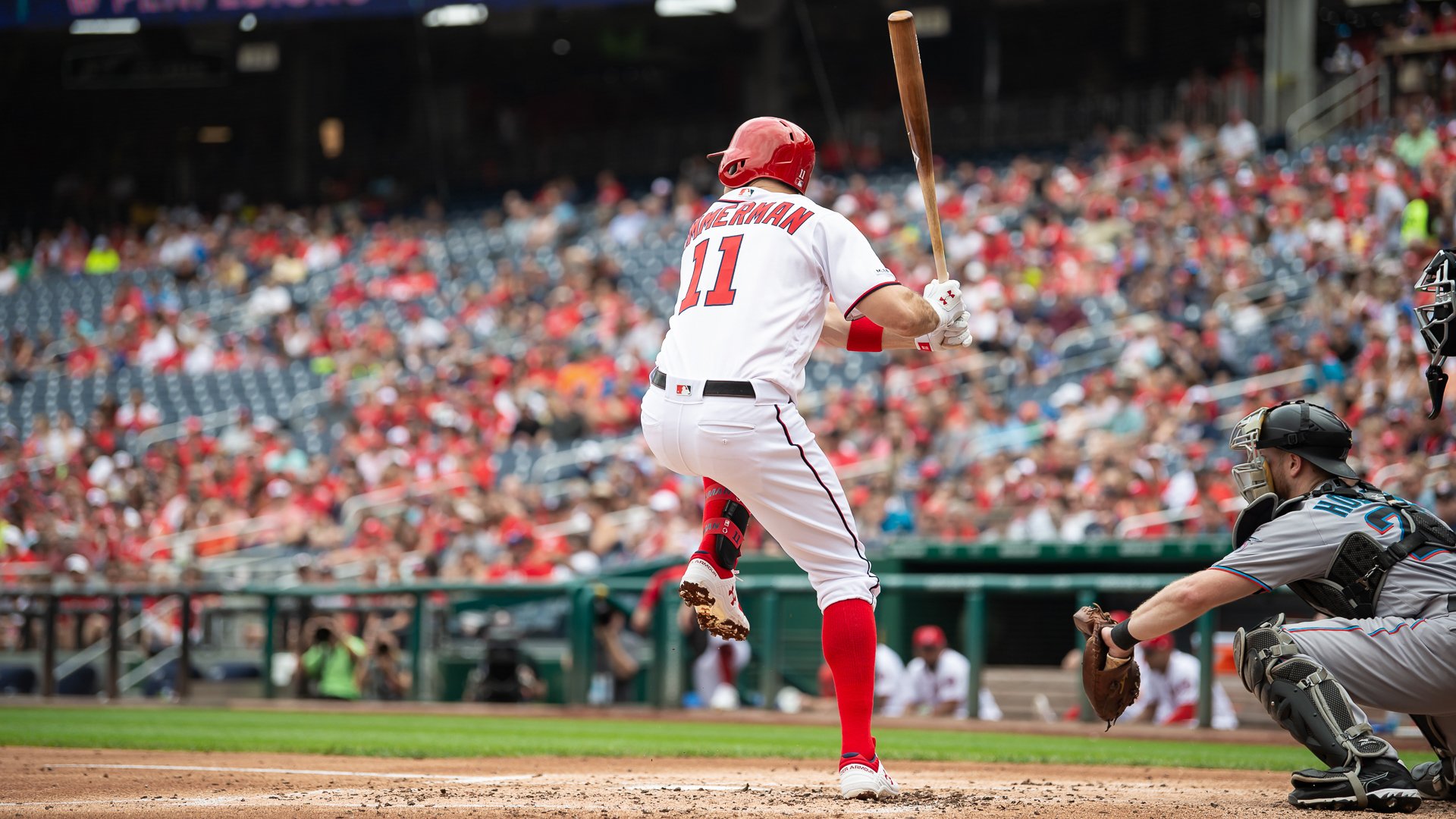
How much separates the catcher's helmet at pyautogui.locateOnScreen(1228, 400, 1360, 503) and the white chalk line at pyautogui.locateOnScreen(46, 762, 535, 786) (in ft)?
7.41

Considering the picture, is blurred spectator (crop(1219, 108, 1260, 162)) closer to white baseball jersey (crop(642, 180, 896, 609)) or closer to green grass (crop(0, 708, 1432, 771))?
green grass (crop(0, 708, 1432, 771))

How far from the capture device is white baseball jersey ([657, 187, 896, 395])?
377 cm

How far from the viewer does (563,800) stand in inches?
147

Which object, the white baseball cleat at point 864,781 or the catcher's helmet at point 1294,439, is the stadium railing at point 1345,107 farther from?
the white baseball cleat at point 864,781

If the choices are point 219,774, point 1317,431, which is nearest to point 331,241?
point 219,774

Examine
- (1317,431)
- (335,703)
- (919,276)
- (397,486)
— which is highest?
(919,276)

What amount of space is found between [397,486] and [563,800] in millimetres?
10627

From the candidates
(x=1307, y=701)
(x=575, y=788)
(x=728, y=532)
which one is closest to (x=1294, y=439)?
(x=1307, y=701)

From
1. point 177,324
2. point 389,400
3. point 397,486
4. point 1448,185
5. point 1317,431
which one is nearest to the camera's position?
point 1317,431

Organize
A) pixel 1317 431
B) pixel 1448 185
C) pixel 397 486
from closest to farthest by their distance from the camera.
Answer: pixel 1317 431
pixel 1448 185
pixel 397 486

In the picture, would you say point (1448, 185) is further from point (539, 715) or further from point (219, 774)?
point (219, 774)

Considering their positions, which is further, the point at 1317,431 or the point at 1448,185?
the point at 1448,185

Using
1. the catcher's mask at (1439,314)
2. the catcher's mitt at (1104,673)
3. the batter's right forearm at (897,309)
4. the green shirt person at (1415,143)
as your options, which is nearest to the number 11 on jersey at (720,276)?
the batter's right forearm at (897,309)

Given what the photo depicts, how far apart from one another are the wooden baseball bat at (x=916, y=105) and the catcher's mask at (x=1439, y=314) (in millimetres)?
1213
